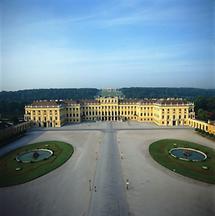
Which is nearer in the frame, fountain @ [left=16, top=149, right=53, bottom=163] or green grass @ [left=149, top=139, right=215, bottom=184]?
green grass @ [left=149, top=139, right=215, bottom=184]

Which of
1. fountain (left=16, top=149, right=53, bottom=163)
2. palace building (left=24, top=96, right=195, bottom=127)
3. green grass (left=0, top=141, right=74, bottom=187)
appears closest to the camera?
green grass (left=0, top=141, right=74, bottom=187)

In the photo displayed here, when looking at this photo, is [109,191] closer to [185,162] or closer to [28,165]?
[185,162]

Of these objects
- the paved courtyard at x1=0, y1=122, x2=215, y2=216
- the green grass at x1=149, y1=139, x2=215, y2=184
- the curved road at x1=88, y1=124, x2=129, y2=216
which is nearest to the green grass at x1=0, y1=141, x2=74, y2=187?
the paved courtyard at x1=0, y1=122, x2=215, y2=216

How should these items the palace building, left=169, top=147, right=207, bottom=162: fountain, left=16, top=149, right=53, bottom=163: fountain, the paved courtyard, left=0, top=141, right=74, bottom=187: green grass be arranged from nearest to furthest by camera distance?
Answer: the paved courtyard, left=0, top=141, right=74, bottom=187: green grass, left=169, top=147, right=207, bottom=162: fountain, left=16, top=149, right=53, bottom=163: fountain, the palace building

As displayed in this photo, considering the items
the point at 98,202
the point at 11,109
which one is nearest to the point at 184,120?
the point at 98,202

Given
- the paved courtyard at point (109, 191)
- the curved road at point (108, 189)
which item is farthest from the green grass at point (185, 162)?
the curved road at point (108, 189)

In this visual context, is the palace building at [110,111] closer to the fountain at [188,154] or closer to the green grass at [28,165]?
the green grass at [28,165]

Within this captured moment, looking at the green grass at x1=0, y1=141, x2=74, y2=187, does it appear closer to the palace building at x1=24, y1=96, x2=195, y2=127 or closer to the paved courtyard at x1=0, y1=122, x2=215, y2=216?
the paved courtyard at x1=0, y1=122, x2=215, y2=216
